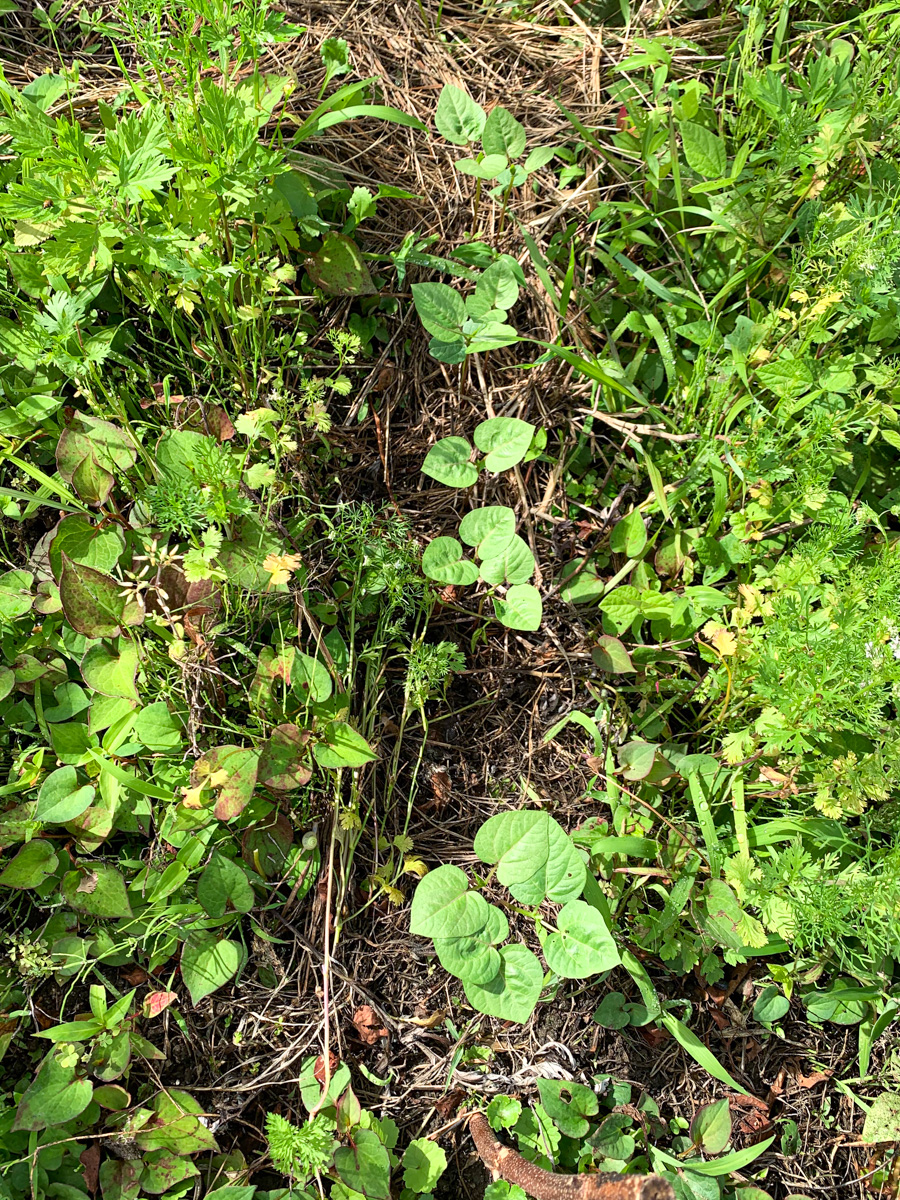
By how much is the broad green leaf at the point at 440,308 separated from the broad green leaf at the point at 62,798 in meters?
1.30

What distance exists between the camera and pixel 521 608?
1.91 meters

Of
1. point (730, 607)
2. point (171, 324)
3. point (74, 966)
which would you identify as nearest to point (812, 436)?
point (730, 607)

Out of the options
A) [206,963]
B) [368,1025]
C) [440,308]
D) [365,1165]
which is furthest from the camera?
[440,308]

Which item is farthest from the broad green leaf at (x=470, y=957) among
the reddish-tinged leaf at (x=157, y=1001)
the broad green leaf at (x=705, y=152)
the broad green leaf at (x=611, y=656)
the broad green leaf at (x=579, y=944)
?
the broad green leaf at (x=705, y=152)

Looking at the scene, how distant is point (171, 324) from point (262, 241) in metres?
0.29

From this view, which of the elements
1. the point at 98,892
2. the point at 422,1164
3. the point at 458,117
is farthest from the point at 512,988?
the point at 458,117

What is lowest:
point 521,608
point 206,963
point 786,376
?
point 206,963

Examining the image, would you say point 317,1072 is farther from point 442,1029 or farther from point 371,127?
point 371,127

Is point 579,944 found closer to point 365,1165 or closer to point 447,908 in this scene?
point 447,908

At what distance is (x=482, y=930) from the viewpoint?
5.50 feet

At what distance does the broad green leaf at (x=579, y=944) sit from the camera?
1646mm

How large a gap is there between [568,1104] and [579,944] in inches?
17.0

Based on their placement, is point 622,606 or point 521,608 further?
→ point 622,606

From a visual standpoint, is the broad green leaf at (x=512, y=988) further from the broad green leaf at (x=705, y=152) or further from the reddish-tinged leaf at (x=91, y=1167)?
the broad green leaf at (x=705, y=152)
